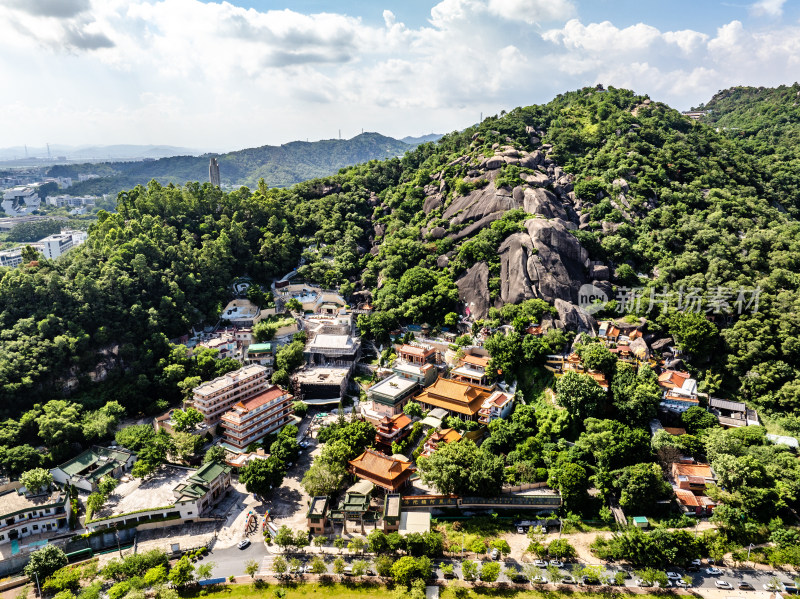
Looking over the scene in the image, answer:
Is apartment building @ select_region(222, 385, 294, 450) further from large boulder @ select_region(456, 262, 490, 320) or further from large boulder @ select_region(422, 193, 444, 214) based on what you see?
large boulder @ select_region(422, 193, 444, 214)

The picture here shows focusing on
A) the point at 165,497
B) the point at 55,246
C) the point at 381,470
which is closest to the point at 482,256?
the point at 381,470

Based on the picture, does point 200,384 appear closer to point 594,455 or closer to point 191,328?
point 191,328

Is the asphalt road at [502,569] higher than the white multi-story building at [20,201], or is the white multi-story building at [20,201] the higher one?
the white multi-story building at [20,201]

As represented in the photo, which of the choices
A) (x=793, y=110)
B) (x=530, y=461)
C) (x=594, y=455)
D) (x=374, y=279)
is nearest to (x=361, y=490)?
(x=530, y=461)

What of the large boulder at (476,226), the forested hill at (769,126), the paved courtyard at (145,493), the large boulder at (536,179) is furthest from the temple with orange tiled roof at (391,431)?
the forested hill at (769,126)

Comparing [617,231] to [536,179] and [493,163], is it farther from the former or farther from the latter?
[493,163]

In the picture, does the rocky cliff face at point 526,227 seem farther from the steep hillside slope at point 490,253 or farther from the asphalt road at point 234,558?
the asphalt road at point 234,558
